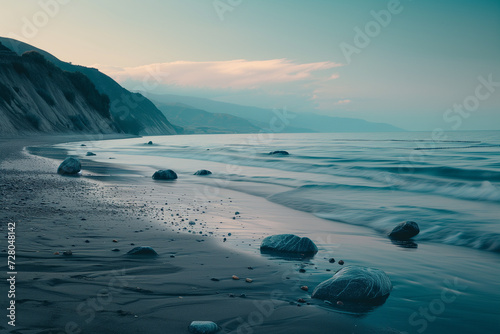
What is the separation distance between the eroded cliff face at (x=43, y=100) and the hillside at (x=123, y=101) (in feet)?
116

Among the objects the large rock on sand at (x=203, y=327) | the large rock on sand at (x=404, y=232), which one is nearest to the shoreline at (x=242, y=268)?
the large rock on sand at (x=203, y=327)

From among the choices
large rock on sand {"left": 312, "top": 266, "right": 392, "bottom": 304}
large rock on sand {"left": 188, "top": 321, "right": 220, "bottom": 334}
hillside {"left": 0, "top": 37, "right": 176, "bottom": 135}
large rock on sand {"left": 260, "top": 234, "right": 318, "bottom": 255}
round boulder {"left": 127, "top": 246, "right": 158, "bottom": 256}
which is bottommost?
large rock on sand {"left": 188, "top": 321, "right": 220, "bottom": 334}

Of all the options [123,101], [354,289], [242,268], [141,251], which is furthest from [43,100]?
[123,101]

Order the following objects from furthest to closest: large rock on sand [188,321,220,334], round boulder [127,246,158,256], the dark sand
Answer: round boulder [127,246,158,256] < the dark sand < large rock on sand [188,321,220,334]

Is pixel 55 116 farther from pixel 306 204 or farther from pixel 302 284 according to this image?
pixel 302 284

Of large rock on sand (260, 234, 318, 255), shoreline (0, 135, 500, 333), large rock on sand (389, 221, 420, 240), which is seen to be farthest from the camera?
large rock on sand (389, 221, 420, 240)

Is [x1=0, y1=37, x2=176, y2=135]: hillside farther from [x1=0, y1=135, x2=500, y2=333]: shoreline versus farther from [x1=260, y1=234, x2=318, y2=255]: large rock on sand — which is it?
[x1=260, y1=234, x2=318, y2=255]: large rock on sand

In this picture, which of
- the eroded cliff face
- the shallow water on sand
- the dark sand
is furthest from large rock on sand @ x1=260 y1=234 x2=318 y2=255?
the eroded cliff face

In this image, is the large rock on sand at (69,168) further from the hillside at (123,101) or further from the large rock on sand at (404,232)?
the hillside at (123,101)

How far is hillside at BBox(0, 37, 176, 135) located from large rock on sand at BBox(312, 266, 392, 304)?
110 m

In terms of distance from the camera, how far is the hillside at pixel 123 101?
11614cm

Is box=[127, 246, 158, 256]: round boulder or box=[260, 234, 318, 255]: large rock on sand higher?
box=[260, 234, 318, 255]: large rock on sand

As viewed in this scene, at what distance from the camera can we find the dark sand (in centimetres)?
313

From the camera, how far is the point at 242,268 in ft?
15.7
